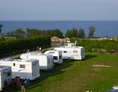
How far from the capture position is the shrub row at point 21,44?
101ft

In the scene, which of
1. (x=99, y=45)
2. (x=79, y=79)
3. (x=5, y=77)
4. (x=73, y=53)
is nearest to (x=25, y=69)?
(x=5, y=77)

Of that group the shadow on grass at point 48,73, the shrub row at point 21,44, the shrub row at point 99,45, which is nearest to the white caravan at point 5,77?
the shadow on grass at point 48,73

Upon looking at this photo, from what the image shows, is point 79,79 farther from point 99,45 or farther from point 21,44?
point 99,45

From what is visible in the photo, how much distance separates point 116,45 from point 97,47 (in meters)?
3.01

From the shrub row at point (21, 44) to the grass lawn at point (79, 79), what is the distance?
811 cm

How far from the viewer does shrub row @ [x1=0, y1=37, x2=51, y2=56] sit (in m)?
30.8

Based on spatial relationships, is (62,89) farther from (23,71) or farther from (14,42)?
(14,42)

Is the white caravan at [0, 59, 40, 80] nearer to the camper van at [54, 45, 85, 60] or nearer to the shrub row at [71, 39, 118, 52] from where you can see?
the camper van at [54, 45, 85, 60]

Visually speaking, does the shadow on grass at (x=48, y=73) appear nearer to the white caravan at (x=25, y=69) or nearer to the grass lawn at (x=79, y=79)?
the grass lawn at (x=79, y=79)

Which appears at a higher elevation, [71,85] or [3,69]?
[3,69]

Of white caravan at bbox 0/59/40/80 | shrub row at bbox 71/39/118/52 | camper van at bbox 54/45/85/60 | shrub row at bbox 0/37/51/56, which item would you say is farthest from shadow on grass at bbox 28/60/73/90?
shrub row at bbox 71/39/118/52

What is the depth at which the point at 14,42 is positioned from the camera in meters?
33.0

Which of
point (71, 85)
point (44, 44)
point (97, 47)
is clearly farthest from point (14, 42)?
point (71, 85)

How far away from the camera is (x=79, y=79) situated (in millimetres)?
19391
